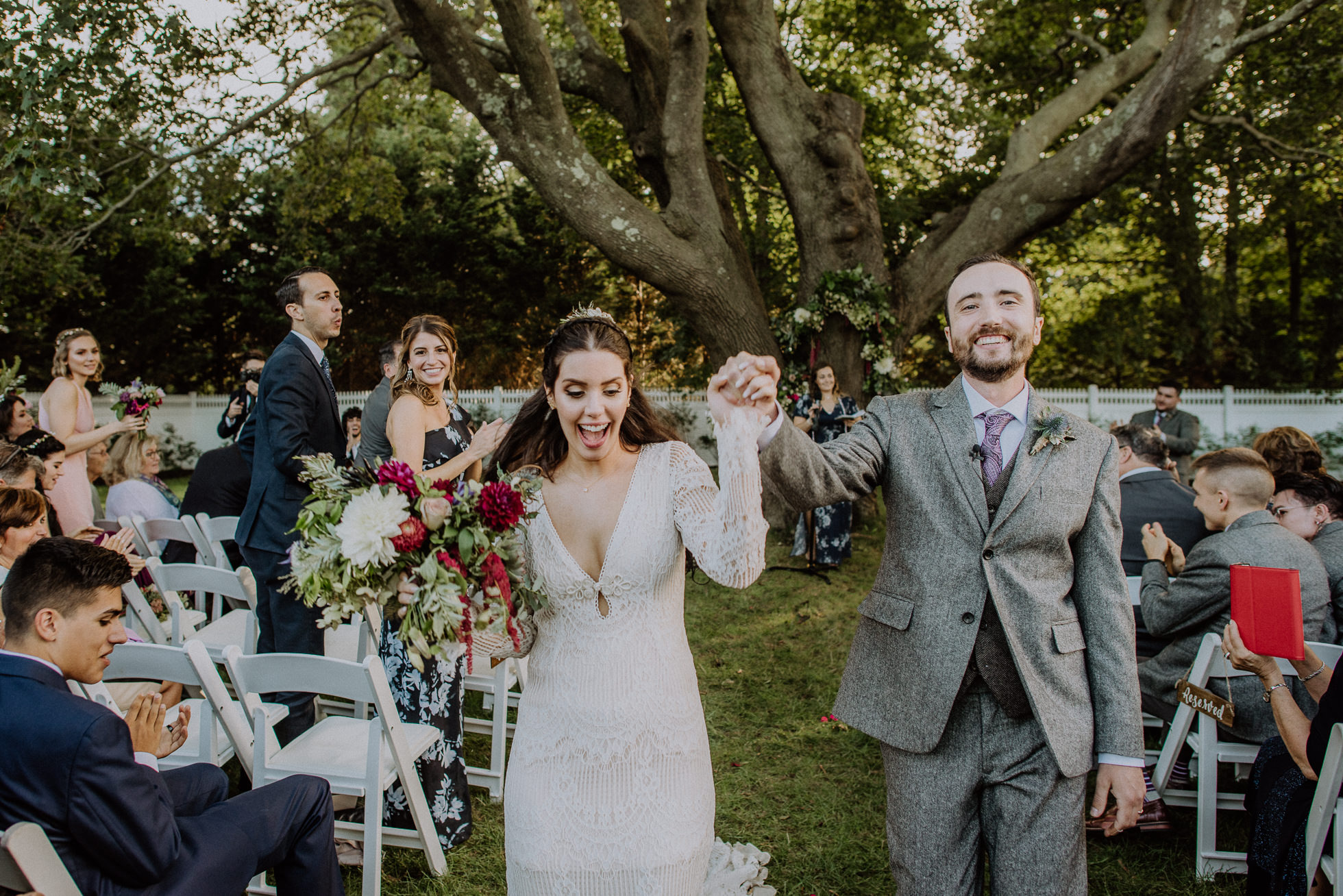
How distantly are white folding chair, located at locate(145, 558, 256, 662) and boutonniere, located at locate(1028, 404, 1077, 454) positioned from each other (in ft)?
12.2

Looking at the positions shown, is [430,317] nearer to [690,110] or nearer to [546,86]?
[546,86]

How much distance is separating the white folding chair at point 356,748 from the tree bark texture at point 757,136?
576cm

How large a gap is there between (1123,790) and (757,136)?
849 centimetres

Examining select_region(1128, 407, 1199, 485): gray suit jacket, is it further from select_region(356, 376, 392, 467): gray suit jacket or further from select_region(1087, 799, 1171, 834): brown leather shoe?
select_region(356, 376, 392, 467): gray suit jacket

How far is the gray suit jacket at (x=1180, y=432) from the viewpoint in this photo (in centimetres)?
906

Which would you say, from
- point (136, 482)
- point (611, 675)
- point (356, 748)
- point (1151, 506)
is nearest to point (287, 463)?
point (356, 748)

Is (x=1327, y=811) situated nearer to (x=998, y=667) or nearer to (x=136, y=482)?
(x=998, y=667)

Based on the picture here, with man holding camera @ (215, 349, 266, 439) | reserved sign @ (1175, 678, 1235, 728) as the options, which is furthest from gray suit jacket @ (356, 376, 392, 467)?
reserved sign @ (1175, 678, 1235, 728)

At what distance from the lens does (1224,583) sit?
351 centimetres

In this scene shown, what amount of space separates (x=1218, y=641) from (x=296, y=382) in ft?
13.5

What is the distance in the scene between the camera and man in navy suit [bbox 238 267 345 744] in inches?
157

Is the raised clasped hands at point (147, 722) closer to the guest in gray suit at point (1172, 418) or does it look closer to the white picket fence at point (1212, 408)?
the guest in gray suit at point (1172, 418)

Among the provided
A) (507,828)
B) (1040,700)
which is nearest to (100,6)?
(507,828)

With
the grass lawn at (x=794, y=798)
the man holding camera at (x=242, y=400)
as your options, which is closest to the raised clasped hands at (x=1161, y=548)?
the grass lawn at (x=794, y=798)
